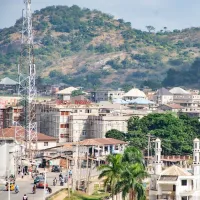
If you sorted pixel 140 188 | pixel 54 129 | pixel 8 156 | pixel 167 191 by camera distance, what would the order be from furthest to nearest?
pixel 54 129
pixel 8 156
pixel 167 191
pixel 140 188

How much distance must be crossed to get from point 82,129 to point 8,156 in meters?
41.5

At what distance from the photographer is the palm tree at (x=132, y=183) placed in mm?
72125

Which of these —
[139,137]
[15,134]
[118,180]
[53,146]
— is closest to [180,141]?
[139,137]

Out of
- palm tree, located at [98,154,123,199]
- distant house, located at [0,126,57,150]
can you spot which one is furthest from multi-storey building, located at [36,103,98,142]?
palm tree, located at [98,154,123,199]

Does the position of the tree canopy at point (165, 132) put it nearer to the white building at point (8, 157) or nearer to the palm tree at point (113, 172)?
the white building at point (8, 157)

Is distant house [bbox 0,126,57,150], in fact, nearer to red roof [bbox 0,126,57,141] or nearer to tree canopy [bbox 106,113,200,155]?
red roof [bbox 0,126,57,141]

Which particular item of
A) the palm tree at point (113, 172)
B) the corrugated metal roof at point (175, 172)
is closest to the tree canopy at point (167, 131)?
the corrugated metal roof at point (175, 172)

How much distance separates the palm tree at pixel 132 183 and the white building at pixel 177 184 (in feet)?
12.8

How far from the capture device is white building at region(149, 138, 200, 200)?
76.8 meters

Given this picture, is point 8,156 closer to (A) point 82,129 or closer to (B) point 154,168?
(B) point 154,168

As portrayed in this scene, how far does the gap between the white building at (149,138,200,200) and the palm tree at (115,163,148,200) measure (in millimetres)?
3898

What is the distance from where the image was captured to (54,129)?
127 metres

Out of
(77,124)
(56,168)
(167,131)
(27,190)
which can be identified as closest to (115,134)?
(167,131)

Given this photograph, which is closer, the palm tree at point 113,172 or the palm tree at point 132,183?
the palm tree at point 132,183
